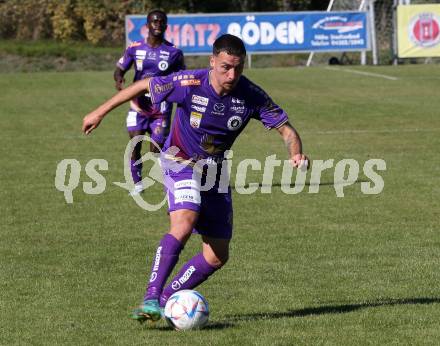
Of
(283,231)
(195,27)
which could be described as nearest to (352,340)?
(283,231)

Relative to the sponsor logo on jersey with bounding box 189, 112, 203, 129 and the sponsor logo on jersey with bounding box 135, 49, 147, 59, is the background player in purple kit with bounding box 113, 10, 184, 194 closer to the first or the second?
the sponsor logo on jersey with bounding box 135, 49, 147, 59

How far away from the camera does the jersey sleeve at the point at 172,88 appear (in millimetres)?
7199

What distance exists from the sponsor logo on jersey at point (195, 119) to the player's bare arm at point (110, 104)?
1.15 ft

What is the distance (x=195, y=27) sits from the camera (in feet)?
122

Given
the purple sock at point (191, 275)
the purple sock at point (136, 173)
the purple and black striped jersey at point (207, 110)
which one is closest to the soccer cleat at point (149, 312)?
the purple sock at point (191, 275)

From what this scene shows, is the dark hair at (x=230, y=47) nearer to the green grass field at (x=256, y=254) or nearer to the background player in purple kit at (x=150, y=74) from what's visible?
the green grass field at (x=256, y=254)

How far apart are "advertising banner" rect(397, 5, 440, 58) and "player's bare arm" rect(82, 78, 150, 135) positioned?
3099 cm

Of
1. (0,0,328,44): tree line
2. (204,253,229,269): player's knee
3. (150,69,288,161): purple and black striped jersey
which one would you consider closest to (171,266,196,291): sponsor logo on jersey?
(204,253,229,269): player's knee

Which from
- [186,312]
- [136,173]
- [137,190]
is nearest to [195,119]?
[186,312]

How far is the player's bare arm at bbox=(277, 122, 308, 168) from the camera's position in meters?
7.08

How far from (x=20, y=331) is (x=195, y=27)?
30.8 m

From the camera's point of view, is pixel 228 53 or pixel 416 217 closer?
pixel 228 53

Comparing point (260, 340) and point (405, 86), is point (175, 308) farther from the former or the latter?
point (405, 86)

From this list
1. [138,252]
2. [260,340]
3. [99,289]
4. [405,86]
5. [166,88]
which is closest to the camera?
[260,340]
